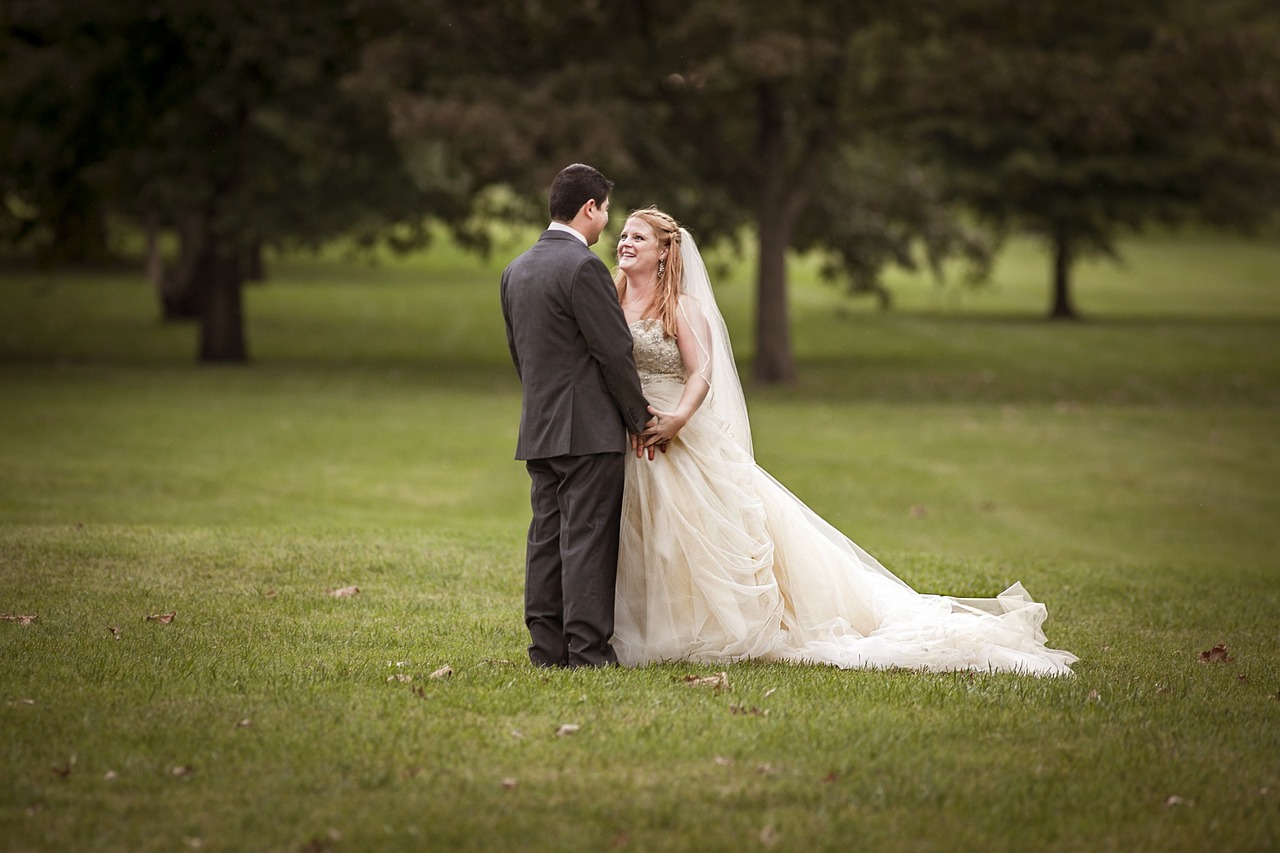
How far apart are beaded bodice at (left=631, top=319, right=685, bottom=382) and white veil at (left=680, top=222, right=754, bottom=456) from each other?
13 centimetres

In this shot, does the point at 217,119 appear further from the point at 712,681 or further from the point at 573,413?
the point at 712,681

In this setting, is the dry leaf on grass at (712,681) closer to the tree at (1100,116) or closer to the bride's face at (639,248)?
the bride's face at (639,248)

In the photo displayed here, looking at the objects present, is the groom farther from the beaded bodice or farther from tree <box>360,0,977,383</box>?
tree <box>360,0,977,383</box>

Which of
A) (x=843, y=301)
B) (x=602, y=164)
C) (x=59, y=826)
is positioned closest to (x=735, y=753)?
(x=59, y=826)

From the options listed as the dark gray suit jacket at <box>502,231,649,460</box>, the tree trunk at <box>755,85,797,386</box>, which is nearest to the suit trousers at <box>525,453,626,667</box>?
the dark gray suit jacket at <box>502,231,649,460</box>

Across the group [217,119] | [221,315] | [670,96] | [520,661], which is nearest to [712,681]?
[520,661]

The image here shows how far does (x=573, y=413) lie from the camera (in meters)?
6.45

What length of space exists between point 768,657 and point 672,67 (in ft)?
64.5

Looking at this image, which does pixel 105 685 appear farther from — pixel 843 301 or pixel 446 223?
pixel 843 301

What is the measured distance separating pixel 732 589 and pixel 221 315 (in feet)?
82.7

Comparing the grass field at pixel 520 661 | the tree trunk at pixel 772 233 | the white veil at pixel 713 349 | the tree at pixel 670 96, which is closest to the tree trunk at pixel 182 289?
the tree at pixel 670 96

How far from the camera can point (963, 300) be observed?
54.5 metres

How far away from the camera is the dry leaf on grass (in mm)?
6262

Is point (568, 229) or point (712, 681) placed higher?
point (568, 229)
